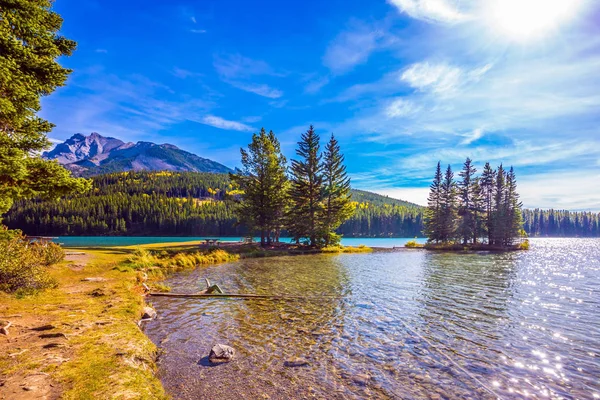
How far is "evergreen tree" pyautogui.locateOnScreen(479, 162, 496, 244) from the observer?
64.0 m

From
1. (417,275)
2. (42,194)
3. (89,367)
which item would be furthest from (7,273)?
(417,275)

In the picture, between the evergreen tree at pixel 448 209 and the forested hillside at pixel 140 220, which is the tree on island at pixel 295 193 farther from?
the forested hillside at pixel 140 220

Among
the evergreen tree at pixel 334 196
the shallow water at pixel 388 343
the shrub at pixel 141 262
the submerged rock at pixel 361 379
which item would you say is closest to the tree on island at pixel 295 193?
the evergreen tree at pixel 334 196

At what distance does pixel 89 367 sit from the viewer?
19.6 ft

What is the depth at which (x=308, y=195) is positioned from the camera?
151 ft

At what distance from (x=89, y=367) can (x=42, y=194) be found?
670 centimetres

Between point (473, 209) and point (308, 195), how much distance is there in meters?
40.6

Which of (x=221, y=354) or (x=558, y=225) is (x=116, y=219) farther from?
(x=558, y=225)

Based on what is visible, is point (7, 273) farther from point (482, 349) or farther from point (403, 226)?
point (403, 226)

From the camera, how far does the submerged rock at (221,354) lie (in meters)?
7.47

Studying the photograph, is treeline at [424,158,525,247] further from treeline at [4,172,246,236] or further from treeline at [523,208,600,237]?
treeline at [523,208,600,237]

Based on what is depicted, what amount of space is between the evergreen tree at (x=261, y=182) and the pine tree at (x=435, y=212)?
1502 inches

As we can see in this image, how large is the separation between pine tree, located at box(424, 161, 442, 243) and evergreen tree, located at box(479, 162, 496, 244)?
9.38 m

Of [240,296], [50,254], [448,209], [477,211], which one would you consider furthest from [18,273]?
[477,211]
